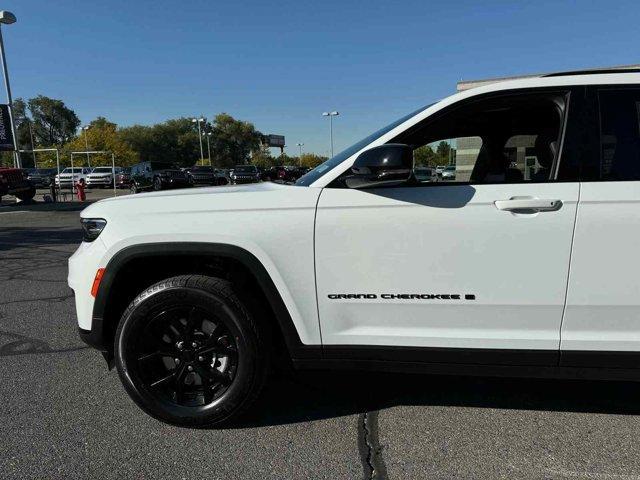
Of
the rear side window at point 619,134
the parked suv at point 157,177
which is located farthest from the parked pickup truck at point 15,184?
the rear side window at point 619,134

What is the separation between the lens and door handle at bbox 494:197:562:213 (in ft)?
7.41

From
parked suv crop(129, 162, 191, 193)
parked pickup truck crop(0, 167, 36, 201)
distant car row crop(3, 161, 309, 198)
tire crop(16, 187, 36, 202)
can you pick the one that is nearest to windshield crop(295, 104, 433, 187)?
distant car row crop(3, 161, 309, 198)

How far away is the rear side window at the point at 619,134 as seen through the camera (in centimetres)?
232

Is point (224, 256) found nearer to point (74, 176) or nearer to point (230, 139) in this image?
point (74, 176)

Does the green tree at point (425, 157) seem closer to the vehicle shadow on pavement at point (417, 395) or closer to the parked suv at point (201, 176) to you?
the vehicle shadow on pavement at point (417, 395)

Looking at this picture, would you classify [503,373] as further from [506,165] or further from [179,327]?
[179,327]

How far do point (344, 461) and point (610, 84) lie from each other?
230 cm

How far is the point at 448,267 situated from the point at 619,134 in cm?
109

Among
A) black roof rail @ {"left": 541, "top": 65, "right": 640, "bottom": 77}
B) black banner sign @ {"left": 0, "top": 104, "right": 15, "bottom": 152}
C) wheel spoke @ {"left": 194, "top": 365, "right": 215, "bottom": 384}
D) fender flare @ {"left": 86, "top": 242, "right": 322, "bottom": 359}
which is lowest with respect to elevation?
wheel spoke @ {"left": 194, "top": 365, "right": 215, "bottom": 384}

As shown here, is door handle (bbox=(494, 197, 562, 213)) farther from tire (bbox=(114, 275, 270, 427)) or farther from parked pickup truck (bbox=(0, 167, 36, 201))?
parked pickup truck (bbox=(0, 167, 36, 201))

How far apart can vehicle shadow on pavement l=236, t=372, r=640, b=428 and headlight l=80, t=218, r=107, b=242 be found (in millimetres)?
1348

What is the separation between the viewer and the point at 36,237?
1021 cm

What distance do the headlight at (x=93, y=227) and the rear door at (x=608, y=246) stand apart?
2461 mm

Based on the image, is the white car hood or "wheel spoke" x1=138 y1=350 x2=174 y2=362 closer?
the white car hood
